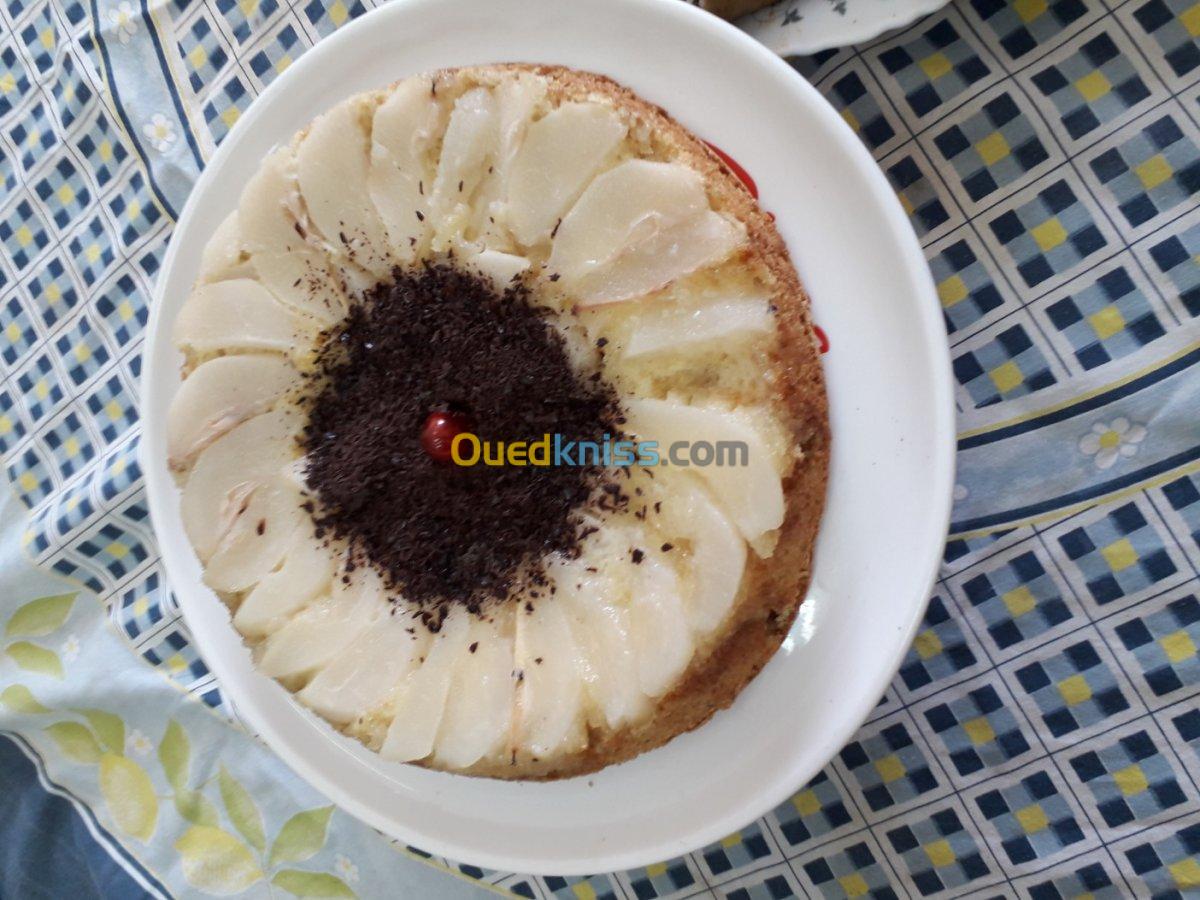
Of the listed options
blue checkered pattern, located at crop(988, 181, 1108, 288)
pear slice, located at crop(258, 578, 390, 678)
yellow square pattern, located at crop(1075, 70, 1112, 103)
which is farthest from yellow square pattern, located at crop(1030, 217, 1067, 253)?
pear slice, located at crop(258, 578, 390, 678)

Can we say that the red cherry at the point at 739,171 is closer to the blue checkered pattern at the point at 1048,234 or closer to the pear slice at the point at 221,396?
the blue checkered pattern at the point at 1048,234

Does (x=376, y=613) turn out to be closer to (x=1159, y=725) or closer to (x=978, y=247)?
(x=978, y=247)

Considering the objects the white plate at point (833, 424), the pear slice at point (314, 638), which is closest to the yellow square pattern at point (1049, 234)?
the white plate at point (833, 424)

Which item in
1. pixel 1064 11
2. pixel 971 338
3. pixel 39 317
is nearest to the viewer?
pixel 1064 11

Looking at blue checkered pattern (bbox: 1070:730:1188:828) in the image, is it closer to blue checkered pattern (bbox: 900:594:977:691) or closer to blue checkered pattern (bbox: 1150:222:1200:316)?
blue checkered pattern (bbox: 900:594:977:691)

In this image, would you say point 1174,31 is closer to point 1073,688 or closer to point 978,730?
point 1073,688

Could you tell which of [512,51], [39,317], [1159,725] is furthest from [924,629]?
[39,317]
